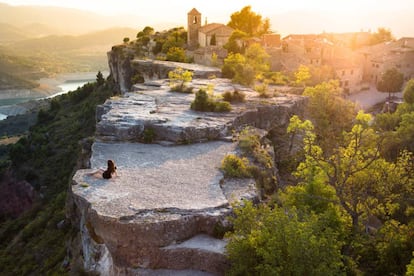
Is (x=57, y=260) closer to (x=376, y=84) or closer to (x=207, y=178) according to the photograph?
(x=207, y=178)

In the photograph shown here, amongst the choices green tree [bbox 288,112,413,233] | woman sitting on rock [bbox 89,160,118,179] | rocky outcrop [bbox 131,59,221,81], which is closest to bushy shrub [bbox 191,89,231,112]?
green tree [bbox 288,112,413,233]

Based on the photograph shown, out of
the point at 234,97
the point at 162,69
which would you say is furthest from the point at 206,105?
the point at 162,69

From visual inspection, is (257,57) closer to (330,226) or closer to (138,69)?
(138,69)

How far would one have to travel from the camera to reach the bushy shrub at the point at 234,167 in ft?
44.6

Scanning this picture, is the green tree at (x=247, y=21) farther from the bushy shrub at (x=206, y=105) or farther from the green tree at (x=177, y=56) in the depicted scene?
the bushy shrub at (x=206, y=105)

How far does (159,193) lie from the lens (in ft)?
39.7

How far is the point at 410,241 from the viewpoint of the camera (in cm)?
1169

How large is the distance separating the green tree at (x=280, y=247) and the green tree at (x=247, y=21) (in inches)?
1746

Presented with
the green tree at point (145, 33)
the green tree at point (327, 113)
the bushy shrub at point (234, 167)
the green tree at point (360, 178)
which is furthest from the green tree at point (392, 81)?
the bushy shrub at point (234, 167)

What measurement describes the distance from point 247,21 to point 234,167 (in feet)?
137

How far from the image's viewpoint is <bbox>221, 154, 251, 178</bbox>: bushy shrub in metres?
13.6

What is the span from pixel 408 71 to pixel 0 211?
141 feet

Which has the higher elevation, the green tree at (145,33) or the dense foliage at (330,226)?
the green tree at (145,33)

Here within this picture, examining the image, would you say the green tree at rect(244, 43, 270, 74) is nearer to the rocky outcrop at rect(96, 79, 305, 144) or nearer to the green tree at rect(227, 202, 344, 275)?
the rocky outcrop at rect(96, 79, 305, 144)
